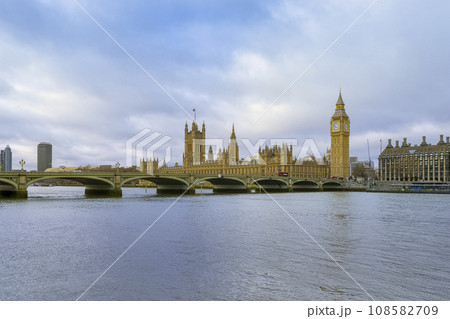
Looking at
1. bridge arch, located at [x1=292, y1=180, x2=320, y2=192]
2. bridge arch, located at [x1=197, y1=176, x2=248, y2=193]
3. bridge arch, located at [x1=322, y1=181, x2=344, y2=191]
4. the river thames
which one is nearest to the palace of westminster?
bridge arch, located at [x1=292, y1=180, x2=320, y2=192]

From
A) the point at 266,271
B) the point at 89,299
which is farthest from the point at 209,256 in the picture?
the point at 89,299

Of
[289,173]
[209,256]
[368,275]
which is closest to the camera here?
[368,275]

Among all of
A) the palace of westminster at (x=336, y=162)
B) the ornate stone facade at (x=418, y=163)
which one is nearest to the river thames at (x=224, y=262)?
the palace of westminster at (x=336, y=162)

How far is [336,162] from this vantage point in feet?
474

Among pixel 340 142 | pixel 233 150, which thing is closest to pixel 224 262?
pixel 233 150

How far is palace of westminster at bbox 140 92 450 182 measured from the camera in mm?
118750

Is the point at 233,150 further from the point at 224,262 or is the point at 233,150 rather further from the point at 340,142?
the point at 224,262

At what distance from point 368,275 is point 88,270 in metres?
9.10

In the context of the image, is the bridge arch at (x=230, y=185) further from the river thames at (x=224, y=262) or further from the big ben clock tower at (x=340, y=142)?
the big ben clock tower at (x=340, y=142)

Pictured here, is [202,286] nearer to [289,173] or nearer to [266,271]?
[266,271]

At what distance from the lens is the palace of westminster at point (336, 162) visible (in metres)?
119

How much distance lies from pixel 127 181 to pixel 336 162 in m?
103

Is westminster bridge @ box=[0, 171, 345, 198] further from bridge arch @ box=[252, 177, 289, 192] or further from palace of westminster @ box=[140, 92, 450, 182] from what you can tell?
palace of westminster @ box=[140, 92, 450, 182]

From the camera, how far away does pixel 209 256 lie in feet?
49.1
